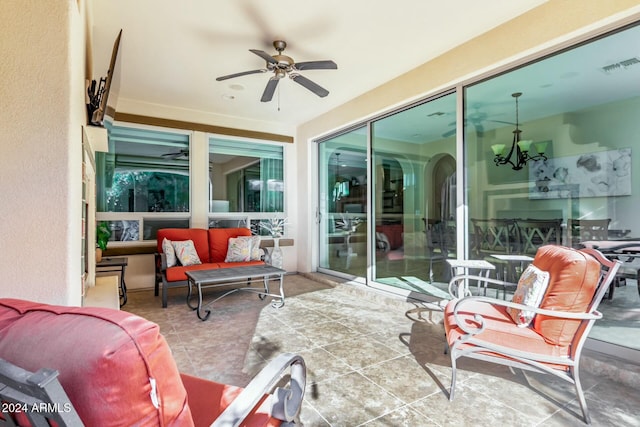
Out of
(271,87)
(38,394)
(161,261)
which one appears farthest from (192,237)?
(38,394)

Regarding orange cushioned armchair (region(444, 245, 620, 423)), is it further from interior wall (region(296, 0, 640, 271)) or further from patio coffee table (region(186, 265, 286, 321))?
patio coffee table (region(186, 265, 286, 321))

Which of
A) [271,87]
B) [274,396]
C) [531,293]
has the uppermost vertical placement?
[271,87]

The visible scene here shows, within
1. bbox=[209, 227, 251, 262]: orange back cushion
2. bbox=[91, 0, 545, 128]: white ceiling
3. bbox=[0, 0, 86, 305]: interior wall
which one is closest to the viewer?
bbox=[0, 0, 86, 305]: interior wall

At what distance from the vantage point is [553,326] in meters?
1.87

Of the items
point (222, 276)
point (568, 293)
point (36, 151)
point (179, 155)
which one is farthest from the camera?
point (179, 155)

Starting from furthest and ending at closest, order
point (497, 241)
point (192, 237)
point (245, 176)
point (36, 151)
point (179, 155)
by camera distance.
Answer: point (245, 176) → point (179, 155) → point (192, 237) → point (497, 241) → point (36, 151)

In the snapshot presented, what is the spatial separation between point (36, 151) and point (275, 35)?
2527 mm

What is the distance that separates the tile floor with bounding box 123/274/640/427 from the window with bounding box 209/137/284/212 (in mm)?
2416

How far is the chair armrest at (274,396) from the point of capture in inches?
36.2

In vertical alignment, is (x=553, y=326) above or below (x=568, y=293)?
below

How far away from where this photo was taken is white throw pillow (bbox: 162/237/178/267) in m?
4.20

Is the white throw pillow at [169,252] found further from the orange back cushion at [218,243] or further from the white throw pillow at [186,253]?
the orange back cushion at [218,243]

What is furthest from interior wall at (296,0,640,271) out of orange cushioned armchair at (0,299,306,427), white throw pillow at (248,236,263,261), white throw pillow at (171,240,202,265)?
orange cushioned armchair at (0,299,306,427)

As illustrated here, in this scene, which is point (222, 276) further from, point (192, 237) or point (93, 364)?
point (93, 364)
